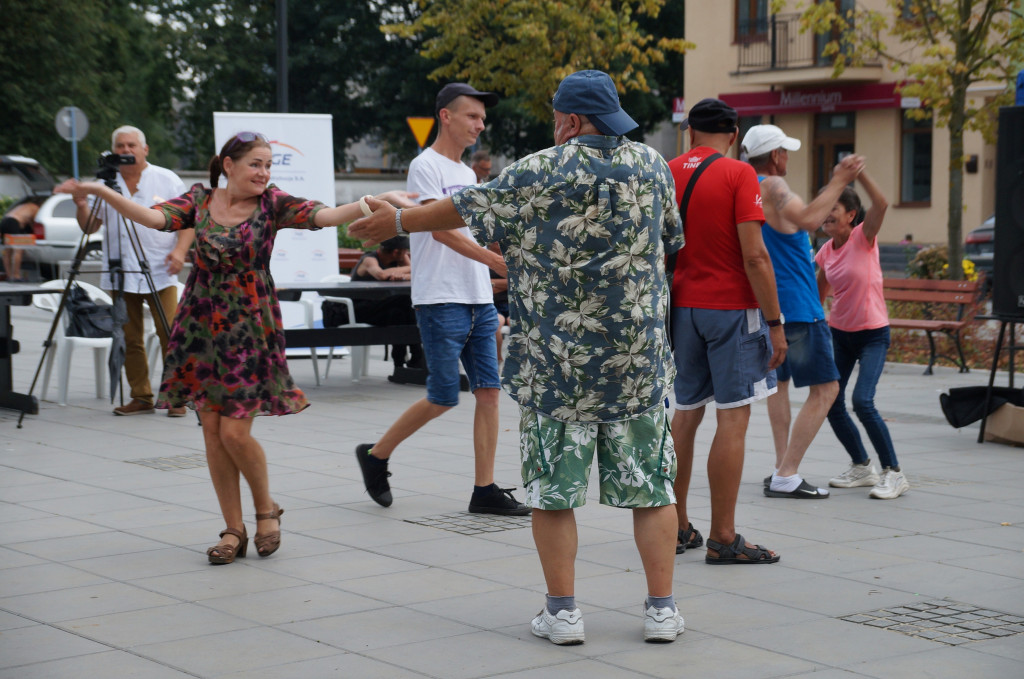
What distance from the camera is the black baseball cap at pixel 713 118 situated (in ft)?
18.8

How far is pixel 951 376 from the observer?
512 inches

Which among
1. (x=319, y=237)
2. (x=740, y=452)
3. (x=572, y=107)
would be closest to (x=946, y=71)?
(x=319, y=237)

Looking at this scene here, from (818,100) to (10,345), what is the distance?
29.7 metres

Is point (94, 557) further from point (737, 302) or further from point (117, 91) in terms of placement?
point (117, 91)

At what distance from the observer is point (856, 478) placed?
24.8ft

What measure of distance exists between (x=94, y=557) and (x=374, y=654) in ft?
6.42

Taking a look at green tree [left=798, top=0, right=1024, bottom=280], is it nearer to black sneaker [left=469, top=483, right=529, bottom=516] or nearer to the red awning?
black sneaker [left=469, top=483, right=529, bottom=516]

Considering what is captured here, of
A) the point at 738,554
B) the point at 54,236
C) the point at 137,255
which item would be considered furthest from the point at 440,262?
the point at 54,236

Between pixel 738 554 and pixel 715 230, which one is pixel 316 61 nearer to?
pixel 715 230

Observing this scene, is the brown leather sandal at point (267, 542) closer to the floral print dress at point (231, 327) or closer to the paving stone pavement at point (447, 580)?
the paving stone pavement at point (447, 580)

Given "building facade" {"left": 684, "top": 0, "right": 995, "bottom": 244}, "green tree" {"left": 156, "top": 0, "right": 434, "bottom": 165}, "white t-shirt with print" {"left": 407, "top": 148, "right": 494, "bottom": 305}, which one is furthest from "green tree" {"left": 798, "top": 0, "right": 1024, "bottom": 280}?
"green tree" {"left": 156, "top": 0, "right": 434, "bottom": 165}

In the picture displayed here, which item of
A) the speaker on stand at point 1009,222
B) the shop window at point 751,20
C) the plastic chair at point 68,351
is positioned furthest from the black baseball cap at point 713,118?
the shop window at point 751,20

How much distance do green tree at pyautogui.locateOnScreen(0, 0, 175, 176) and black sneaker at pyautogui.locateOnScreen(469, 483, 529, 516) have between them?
3050 cm

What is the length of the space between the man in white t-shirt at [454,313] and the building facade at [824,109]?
91.2 ft
